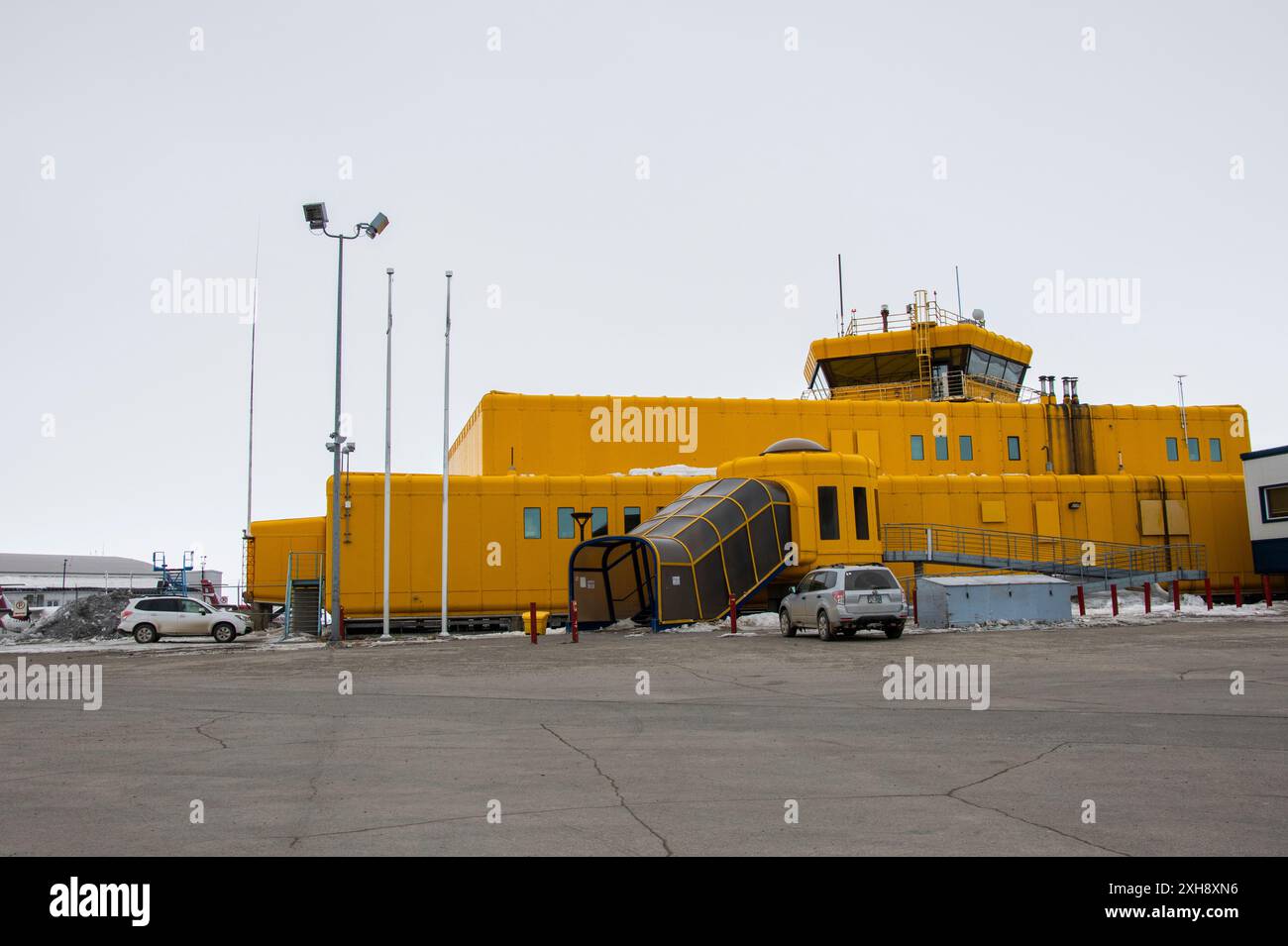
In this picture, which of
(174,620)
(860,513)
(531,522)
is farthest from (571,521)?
(174,620)

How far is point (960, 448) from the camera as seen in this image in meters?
43.3

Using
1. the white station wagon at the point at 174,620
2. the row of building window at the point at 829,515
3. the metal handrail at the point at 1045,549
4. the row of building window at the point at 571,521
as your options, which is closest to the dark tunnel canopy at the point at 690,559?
the row of building window at the point at 829,515

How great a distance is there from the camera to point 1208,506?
130 feet

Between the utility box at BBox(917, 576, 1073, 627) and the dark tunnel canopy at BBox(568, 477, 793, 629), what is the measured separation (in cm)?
518

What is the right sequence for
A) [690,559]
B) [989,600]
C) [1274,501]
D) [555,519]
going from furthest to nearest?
[1274,501]
[555,519]
[690,559]
[989,600]

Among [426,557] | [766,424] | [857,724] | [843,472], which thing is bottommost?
[857,724]

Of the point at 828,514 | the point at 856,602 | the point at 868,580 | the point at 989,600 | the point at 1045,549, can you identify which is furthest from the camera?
the point at 1045,549

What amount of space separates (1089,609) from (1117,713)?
24003mm

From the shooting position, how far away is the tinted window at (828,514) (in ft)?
107

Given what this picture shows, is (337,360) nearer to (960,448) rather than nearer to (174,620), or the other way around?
(174,620)

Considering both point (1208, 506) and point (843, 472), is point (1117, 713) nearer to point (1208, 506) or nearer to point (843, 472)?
point (843, 472)

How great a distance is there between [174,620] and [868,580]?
20.7m

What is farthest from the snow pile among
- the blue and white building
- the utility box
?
the blue and white building
